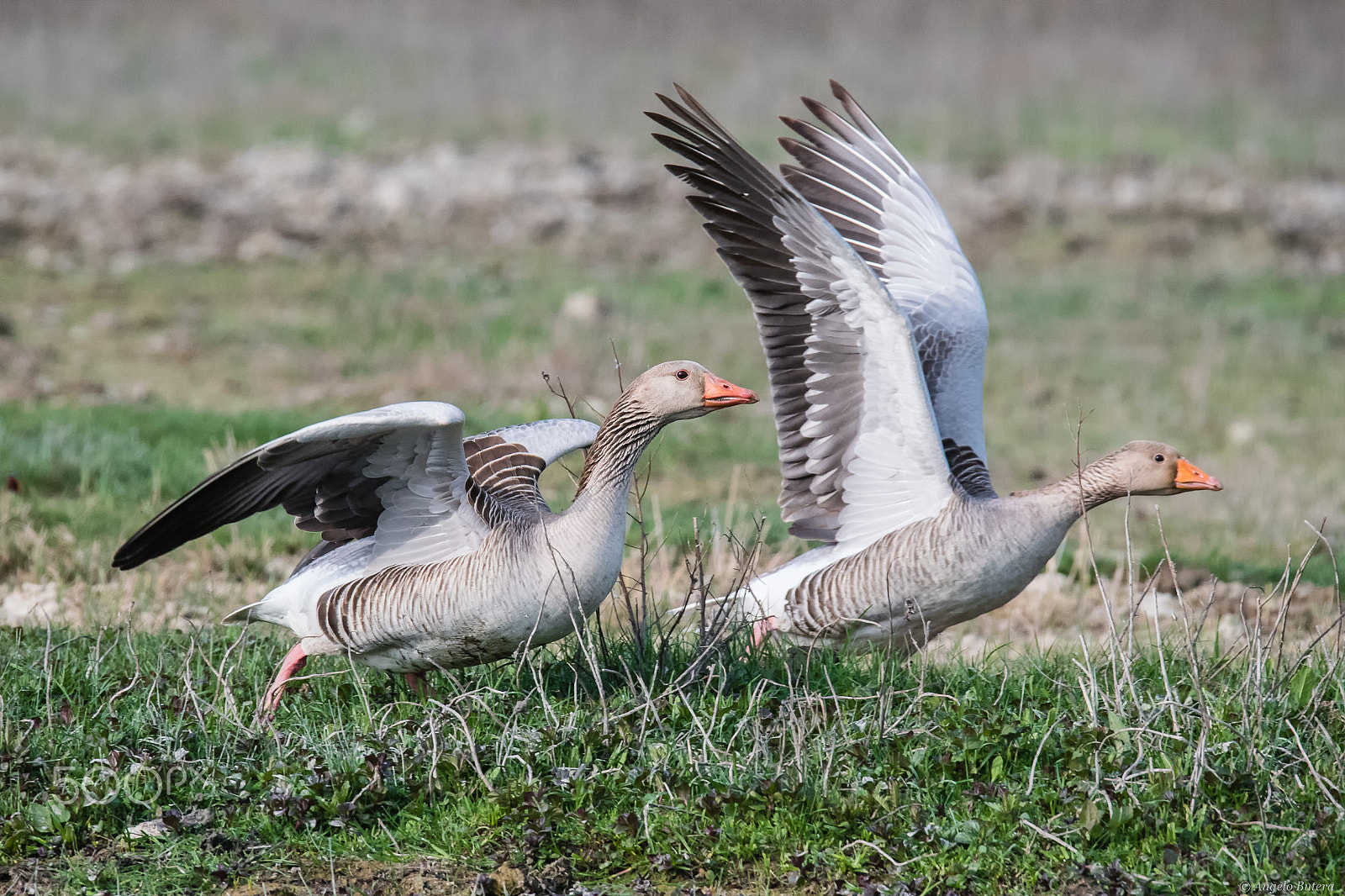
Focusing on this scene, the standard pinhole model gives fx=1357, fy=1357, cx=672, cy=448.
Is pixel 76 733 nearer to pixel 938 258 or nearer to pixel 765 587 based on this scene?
pixel 765 587

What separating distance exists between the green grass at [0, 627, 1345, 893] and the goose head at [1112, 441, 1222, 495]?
98 centimetres

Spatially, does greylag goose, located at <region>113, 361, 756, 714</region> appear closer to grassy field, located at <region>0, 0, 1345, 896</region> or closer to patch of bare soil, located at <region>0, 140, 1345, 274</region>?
grassy field, located at <region>0, 0, 1345, 896</region>

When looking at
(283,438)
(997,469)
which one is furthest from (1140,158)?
(283,438)

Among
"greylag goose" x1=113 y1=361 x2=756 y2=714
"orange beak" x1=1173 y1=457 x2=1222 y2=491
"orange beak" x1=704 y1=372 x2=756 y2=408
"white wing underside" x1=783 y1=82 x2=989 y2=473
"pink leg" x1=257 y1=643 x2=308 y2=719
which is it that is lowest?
"pink leg" x1=257 y1=643 x2=308 y2=719

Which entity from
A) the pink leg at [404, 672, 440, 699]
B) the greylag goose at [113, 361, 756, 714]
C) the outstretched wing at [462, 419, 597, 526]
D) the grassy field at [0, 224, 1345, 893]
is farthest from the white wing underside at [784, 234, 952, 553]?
the pink leg at [404, 672, 440, 699]

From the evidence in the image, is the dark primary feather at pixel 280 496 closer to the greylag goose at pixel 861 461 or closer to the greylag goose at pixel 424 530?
the greylag goose at pixel 424 530

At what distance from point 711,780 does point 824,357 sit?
2.04 m

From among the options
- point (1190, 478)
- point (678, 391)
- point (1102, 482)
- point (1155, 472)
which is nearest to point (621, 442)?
point (678, 391)

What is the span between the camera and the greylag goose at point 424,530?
468 centimetres

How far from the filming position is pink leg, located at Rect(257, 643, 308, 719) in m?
4.93

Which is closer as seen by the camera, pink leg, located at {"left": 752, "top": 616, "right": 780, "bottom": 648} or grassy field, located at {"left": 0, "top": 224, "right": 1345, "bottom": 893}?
grassy field, located at {"left": 0, "top": 224, "right": 1345, "bottom": 893}

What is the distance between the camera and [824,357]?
223 inches

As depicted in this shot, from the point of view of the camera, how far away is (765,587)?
606 cm

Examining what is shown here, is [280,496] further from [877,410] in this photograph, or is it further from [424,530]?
[877,410]
